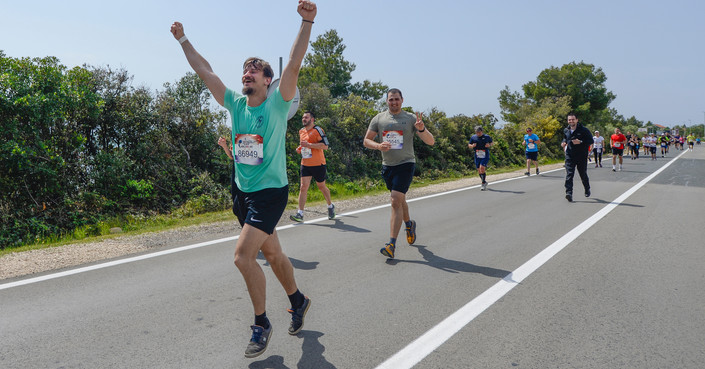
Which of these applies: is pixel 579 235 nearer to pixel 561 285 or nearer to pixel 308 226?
pixel 561 285

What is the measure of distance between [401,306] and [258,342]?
1416 millimetres

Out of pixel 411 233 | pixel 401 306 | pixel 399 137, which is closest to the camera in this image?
pixel 401 306

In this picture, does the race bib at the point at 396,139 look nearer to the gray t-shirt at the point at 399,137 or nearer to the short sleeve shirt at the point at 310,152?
the gray t-shirt at the point at 399,137

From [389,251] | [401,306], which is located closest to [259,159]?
[401,306]

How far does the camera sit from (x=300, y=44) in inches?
124

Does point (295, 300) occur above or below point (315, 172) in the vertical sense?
below

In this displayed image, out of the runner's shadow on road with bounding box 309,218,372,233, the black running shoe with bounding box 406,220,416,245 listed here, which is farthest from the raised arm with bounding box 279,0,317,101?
the runner's shadow on road with bounding box 309,218,372,233

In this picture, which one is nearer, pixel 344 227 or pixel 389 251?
pixel 389 251

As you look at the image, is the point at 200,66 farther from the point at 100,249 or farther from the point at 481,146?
the point at 481,146

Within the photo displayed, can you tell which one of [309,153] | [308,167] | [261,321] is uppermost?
[309,153]

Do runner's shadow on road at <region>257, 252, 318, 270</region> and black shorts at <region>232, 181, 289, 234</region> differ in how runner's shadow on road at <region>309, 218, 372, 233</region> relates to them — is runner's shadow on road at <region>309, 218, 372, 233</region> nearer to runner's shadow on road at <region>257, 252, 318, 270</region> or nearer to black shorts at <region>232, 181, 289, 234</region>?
runner's shadow on road at <region>257, 252, 318, 270</region>

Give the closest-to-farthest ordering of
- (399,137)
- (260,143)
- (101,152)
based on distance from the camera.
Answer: (260,143)
(399,137)
(101,152)

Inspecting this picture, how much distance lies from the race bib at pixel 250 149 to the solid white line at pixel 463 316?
62.1 inches

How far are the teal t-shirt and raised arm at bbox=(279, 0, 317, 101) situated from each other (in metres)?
0.16
